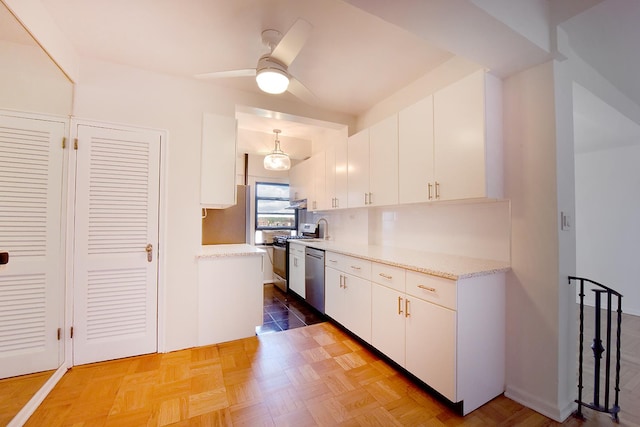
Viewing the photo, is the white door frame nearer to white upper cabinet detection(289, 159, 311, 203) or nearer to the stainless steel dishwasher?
the stainless steel dishwasher

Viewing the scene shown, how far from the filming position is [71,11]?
1.76 meters

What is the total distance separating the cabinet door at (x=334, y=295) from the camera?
286cm

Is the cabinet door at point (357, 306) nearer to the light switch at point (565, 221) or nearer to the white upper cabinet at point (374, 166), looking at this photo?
the white upper cabinet at point (374, 166)

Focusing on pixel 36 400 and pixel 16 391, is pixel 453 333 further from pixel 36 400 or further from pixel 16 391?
pixel 16 391

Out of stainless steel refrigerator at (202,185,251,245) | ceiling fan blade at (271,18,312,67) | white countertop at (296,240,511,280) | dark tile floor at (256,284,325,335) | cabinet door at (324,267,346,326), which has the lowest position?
dark tile floor at (256,284,325,335)

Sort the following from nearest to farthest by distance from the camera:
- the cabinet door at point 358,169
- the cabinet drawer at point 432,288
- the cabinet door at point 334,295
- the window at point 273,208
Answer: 1. the cabinet drawer at point 432,288
2. the cabinet door at point 334,295
3. the cabinet door at point 358,169
4. the window at point 273,208

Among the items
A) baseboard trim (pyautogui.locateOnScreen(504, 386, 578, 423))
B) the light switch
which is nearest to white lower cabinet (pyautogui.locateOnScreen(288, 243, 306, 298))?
baseboard trim (pyautogui.locateOnScreen(504, 386, 578, 423))

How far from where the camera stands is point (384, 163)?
272cm

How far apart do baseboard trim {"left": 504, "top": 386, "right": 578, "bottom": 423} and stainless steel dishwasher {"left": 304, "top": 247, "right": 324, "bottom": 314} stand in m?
1.95

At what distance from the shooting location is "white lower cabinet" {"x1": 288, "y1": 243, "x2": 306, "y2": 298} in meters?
3.79

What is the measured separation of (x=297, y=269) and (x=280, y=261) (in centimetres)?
67

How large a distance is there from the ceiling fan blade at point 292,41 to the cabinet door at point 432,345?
1.96m

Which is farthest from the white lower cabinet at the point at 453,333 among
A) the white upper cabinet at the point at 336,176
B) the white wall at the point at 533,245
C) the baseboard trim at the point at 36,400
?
the baseboard trim at the point at 36,400

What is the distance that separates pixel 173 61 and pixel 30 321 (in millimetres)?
2365
